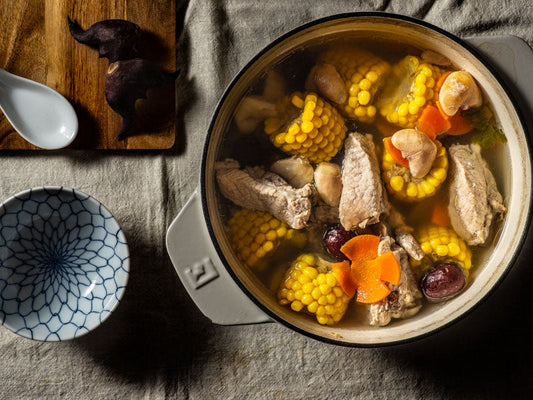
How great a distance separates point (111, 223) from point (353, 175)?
42 centimetres

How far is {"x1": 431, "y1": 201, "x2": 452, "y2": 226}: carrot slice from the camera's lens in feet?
2.78

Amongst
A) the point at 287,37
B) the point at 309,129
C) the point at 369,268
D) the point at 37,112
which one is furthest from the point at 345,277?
the point at 37,112

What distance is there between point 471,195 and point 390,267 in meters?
0.17

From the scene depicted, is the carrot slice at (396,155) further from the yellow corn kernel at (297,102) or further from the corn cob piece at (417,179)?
the yellow corn kernel at (297,102)

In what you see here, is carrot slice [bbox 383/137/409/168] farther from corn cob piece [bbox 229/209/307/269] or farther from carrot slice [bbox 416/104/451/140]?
corn cob piece [bbox 229/209/307/269]

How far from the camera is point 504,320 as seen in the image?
94 cm

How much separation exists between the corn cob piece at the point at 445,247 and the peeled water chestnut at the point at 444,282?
0.01m

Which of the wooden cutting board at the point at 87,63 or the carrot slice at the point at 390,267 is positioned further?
the wooden cutting board at the point at 87,63

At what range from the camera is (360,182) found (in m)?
0.82

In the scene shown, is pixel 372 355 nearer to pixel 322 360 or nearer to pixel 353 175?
pixel 322 360

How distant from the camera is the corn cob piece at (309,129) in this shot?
80 cm

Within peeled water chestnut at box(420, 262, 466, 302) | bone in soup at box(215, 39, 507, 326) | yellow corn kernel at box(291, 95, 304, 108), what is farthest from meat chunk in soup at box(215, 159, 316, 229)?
peeled water chestnut at box(420, 262, 466, 302)

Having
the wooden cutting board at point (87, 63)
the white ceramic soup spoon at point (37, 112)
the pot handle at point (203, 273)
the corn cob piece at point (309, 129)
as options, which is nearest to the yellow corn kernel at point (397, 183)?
the corn cob piece at point (309, 129)

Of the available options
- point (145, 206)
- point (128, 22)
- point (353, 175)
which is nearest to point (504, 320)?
point (353, 175)
